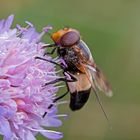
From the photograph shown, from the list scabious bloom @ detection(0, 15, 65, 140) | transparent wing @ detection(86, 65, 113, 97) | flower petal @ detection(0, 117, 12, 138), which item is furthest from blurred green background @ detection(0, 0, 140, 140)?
flower petal @ detection(0, 117, 12, 138)

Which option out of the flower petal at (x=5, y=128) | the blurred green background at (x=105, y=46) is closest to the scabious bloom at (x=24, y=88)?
the flower petal at (x=5, y=128)

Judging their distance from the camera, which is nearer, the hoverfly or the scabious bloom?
the scabious bloom

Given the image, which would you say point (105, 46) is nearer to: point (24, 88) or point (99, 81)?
point (99, 81)

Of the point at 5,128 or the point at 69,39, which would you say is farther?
the point at 69,39

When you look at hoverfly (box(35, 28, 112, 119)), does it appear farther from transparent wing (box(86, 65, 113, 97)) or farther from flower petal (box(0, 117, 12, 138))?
flower petal (box(0, 117, 12, 138))

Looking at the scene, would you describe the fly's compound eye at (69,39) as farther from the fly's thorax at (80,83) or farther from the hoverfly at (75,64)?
the fly's thorax at (80,83)

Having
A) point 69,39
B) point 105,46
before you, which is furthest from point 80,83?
point 105,46

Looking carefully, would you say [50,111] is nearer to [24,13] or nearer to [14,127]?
[14,127]
